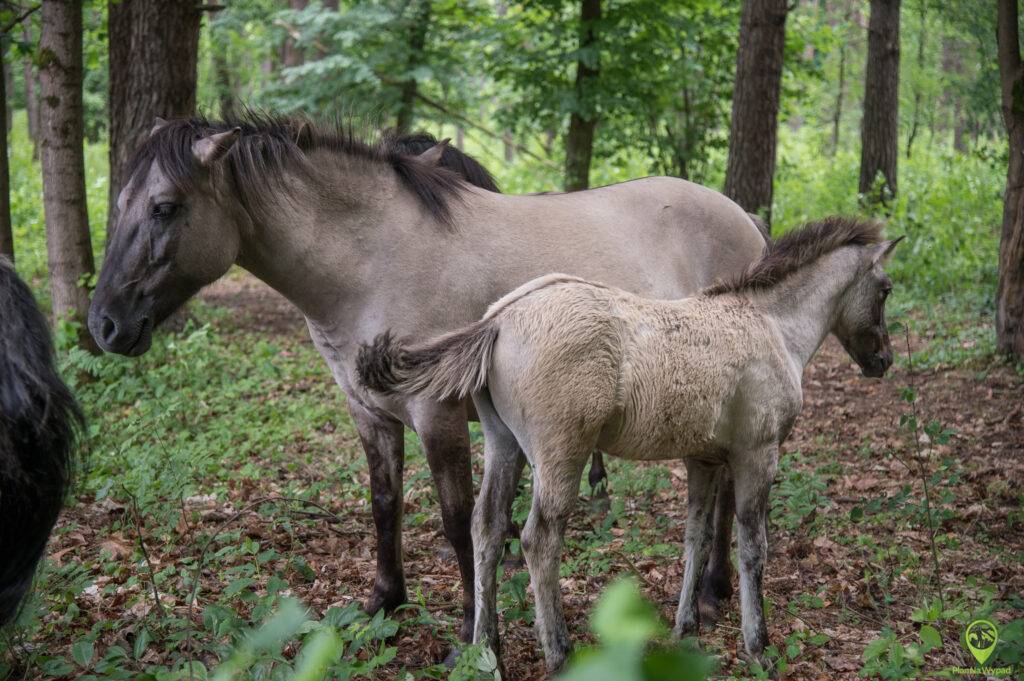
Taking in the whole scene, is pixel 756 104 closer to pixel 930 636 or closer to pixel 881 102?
pixel 881 102

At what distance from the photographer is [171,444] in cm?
624

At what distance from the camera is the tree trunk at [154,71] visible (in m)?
7.95

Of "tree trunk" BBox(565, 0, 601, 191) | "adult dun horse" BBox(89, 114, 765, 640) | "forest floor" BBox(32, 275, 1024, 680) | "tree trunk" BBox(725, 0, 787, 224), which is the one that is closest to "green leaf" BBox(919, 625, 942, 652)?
"forest floor" BBox(32, 275, 1024, 680)

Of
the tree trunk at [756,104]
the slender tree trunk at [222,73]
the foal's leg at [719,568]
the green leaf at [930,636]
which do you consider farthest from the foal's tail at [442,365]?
the slender tree trunk at [222,73]

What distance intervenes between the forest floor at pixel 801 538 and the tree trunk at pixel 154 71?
11.1 ft

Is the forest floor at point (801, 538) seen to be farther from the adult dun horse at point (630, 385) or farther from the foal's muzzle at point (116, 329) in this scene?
the foal's muzzle at point (116, 329)

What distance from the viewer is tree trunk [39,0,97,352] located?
6.86 meters

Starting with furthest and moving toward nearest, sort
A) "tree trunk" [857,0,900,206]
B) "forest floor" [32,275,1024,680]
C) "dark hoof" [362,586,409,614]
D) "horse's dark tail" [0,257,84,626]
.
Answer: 1. "tree trunk" [857,0,900,206]
2. "dark hoof" [362,586,409,614]
3. "forest floor" [32,275,1024,680]
4. "horse's dark tail" [0,257,84,626]

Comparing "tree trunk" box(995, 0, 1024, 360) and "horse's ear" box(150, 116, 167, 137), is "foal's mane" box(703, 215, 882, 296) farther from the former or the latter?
"tree trunk" box(995, 0, 1024, 360)

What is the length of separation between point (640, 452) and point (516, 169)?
15.0m

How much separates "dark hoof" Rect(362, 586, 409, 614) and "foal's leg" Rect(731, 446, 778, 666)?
1711 mm

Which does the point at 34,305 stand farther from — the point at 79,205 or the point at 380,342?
the point at 79,205

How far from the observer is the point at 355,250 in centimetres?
396

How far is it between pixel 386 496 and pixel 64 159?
470 centimetres
